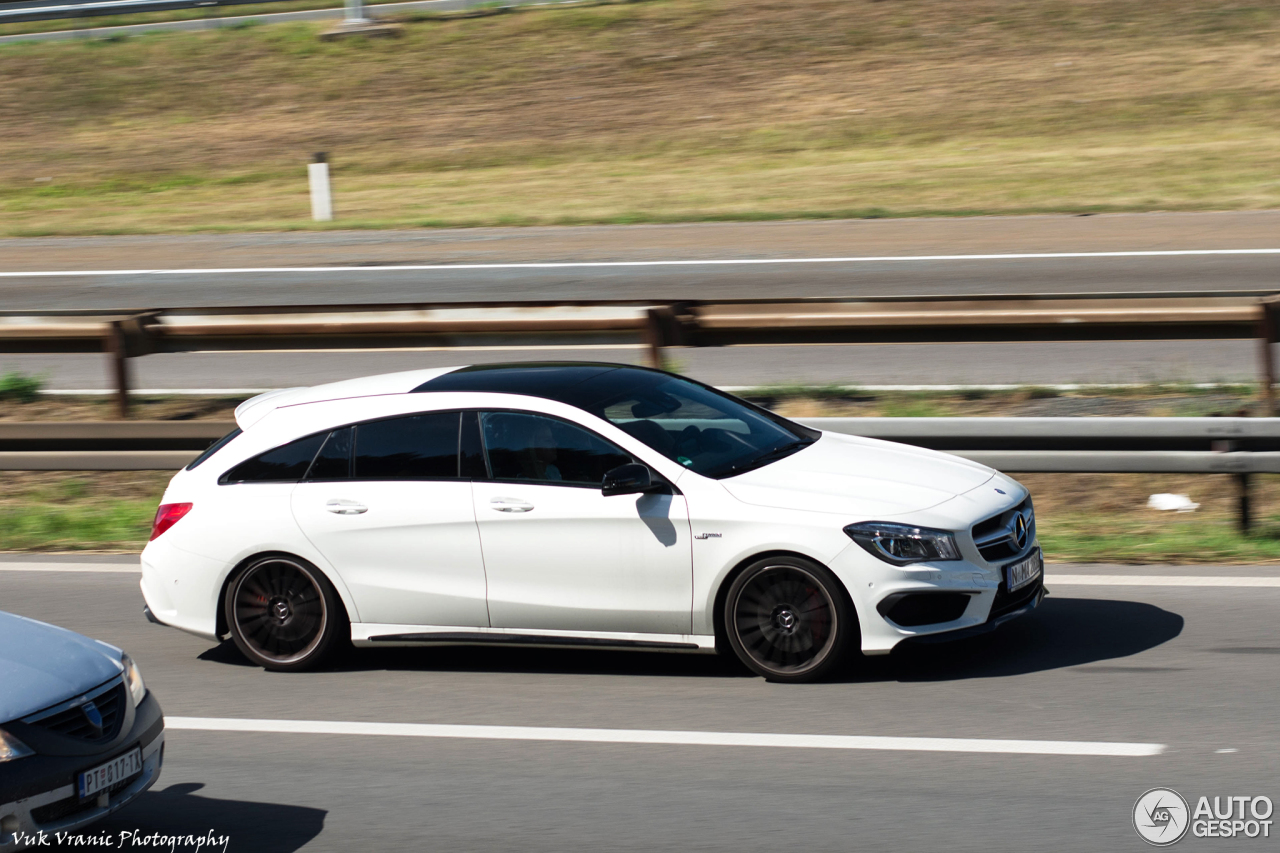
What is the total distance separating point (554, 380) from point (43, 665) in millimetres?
3047

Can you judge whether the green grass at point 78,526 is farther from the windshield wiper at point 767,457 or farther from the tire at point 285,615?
the windshield wiper at point 767,457

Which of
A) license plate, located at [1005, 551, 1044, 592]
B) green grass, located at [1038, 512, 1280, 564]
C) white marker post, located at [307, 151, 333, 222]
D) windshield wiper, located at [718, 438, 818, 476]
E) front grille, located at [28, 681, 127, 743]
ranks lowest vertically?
green grass, located at [1038, 512, 1280, 564]

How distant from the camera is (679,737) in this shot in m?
6.09

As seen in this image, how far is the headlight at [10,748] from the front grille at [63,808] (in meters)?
0.17

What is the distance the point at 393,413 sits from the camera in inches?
286

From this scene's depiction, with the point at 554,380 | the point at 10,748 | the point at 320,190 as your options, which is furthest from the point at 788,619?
the point at 320,190

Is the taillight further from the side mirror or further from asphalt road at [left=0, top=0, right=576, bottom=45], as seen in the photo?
asphalt road at [left=0, top=0, right=576, bottom=45]

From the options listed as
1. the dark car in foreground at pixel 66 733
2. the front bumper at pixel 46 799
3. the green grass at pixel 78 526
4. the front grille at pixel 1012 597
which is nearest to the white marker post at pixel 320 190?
the green grass at pixel 78 526

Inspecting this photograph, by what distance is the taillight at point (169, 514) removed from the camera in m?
7.46

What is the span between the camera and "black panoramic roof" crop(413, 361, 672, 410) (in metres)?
7.13

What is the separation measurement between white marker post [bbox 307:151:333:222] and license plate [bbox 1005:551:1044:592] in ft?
58.5

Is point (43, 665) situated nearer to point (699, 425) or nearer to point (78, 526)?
point (699, 425)

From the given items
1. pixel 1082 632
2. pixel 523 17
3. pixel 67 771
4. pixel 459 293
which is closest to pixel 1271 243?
pixel 459 293

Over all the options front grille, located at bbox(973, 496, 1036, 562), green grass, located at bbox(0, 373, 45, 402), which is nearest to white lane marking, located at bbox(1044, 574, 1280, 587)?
front grille, located at bbox(973, 496, 1036, 562)
